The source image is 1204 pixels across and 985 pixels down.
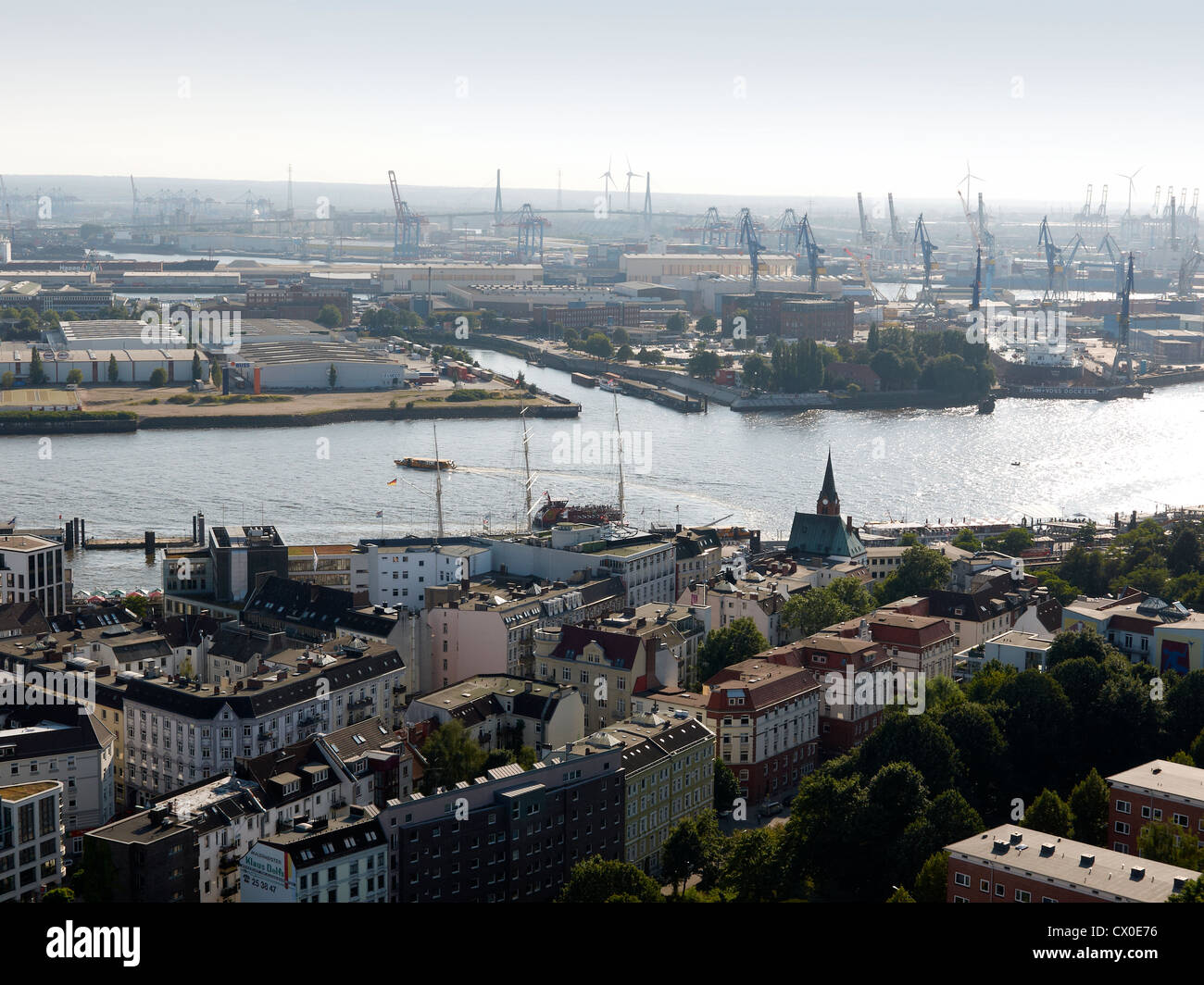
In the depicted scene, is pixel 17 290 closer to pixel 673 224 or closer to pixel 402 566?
pixel 402 566

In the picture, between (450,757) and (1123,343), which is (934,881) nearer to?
(450,757)

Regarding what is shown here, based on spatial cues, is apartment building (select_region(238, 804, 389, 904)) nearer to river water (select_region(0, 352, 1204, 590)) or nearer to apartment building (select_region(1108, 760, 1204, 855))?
apartment building (select_region(1108, 760, 1204, 855))

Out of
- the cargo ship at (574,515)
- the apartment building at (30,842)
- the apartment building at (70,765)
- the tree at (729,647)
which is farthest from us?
the cargo ship at (574,515)

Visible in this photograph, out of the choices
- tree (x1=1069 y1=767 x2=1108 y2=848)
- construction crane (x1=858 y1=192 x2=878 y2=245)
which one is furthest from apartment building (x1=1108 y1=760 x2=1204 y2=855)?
construction crane (x1=858 y1=192 x2=878 y2=245)

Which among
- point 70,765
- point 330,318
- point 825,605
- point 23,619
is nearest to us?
point 70,765

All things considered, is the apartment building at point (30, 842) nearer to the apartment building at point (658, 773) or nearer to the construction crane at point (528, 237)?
the apartment building at point (658, 773)

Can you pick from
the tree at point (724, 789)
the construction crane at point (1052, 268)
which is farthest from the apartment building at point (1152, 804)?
the construction crane at point (1052, 268)

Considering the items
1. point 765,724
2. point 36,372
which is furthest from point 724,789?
point 36,372
